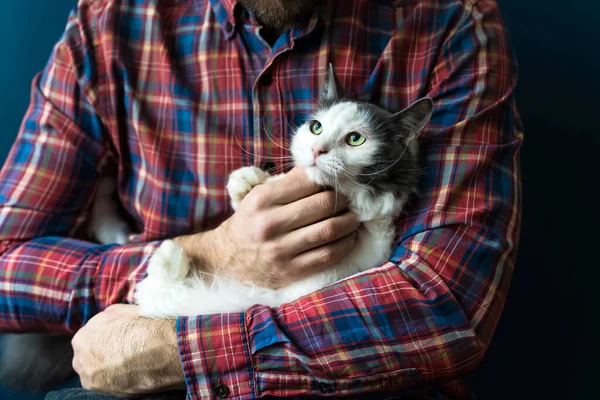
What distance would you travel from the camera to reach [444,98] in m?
1.16

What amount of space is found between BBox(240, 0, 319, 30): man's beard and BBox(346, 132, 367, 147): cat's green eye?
36 centimetres

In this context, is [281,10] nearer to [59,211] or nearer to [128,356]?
[59,211]

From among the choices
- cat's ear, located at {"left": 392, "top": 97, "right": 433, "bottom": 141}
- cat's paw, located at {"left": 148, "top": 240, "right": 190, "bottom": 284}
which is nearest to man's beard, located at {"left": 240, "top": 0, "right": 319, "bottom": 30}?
cat's ear, located at {"left": 392, "top": 97, "right": 433, "bottom": 141}

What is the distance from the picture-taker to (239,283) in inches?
46.8

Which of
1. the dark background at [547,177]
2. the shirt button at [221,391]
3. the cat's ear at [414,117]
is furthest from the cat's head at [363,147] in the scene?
the dark background at [547,177]

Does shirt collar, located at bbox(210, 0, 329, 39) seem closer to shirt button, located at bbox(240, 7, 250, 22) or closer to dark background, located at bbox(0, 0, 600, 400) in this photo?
shirt button, located at bbox(240, 7, 250, 22)

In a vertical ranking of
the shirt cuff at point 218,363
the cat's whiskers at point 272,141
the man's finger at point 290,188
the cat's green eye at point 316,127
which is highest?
the cat's green eye at point 316,127

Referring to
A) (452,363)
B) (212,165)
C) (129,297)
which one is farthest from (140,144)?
(452,363)

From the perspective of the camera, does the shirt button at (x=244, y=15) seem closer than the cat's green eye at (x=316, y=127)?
No

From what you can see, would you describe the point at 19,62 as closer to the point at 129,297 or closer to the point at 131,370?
the point at 129,297

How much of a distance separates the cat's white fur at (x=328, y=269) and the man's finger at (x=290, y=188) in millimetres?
28

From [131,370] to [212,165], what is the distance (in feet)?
1.82

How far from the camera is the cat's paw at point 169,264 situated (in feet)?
3.84

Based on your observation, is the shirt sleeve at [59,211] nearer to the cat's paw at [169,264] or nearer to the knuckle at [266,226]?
the cat's paw at [169,264]
